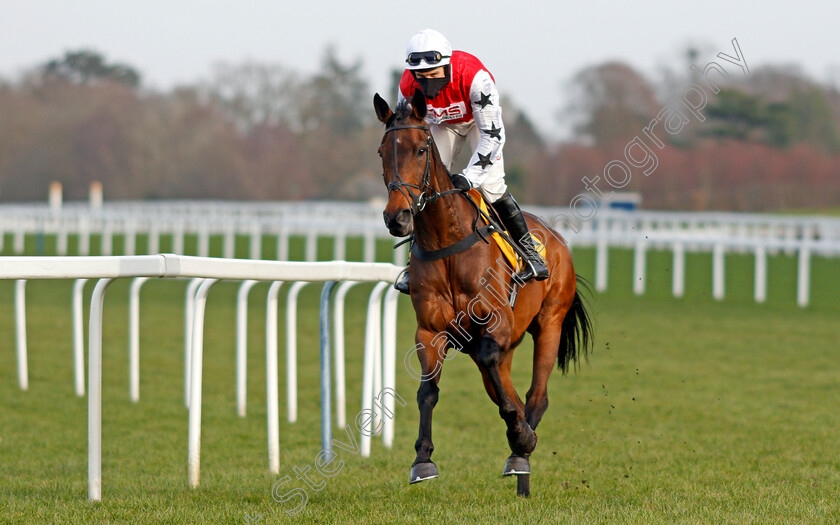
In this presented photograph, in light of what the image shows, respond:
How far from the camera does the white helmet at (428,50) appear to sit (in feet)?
13.8

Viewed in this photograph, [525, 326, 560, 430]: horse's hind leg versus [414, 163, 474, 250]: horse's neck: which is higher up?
[414, 163, 474, 250]: horse's neck

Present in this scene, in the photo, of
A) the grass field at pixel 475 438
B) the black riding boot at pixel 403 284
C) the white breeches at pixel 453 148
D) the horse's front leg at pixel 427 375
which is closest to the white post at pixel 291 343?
the grass field at pixel 475 438

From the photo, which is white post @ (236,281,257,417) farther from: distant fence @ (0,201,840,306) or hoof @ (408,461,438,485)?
distant fence @ (0,201,840,306)

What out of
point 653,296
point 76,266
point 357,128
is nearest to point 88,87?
point 357,128

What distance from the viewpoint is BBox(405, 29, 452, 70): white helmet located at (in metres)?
4.21

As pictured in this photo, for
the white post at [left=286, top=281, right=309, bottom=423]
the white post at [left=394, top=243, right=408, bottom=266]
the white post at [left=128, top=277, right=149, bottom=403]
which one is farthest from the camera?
the white post at [left=394, top=243, right=408, bottom=266]

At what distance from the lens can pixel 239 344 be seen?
597cm

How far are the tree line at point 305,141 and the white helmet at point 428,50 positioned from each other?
39.7m

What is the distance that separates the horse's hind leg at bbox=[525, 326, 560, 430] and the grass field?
0.29 meters

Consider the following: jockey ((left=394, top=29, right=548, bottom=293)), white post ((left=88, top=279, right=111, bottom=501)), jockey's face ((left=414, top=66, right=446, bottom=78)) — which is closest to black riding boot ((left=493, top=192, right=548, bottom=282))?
jockey ((left=394, top=29, right=548, bottom=293))

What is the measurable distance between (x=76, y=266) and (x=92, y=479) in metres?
0.78

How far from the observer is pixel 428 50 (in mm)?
4211

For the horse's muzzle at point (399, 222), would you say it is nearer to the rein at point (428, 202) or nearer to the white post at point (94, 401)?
the rein at point (428, 202)

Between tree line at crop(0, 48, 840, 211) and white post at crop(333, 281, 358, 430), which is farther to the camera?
tree line at crop(0, 48, 840, 211)
